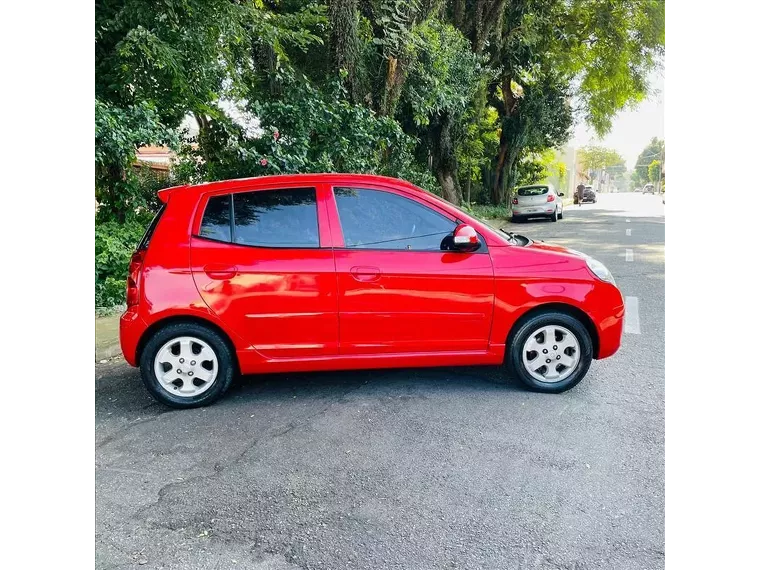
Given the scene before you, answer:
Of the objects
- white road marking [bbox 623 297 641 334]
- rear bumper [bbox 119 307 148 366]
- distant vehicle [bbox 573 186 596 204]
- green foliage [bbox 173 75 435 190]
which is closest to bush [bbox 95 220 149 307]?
A: green foliage [bbox 173 75 435 190]

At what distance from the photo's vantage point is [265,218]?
13.1 ft

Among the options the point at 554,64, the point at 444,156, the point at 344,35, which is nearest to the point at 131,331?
the point at 344,35

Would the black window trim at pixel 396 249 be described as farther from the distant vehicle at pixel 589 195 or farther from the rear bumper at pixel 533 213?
the distant vehicle at pixel 589 195

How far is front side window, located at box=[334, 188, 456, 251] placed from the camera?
4.01 metres

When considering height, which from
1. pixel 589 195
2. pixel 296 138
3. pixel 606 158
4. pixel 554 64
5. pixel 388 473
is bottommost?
pixel 388 473

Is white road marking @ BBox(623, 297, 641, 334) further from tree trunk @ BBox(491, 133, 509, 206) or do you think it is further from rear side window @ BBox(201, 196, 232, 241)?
tree trunk @ BBox(491, 133, 509, 206)

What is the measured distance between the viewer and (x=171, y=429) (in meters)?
3.58

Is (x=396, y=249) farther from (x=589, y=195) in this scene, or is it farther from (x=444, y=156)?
(x=589, y=195)

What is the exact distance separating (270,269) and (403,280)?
98cm

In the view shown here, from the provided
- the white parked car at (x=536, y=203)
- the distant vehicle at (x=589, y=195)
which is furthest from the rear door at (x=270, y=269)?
the distant vehicle at (x=589, y=195)

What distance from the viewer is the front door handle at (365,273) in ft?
12.8

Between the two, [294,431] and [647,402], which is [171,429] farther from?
[647,402]
